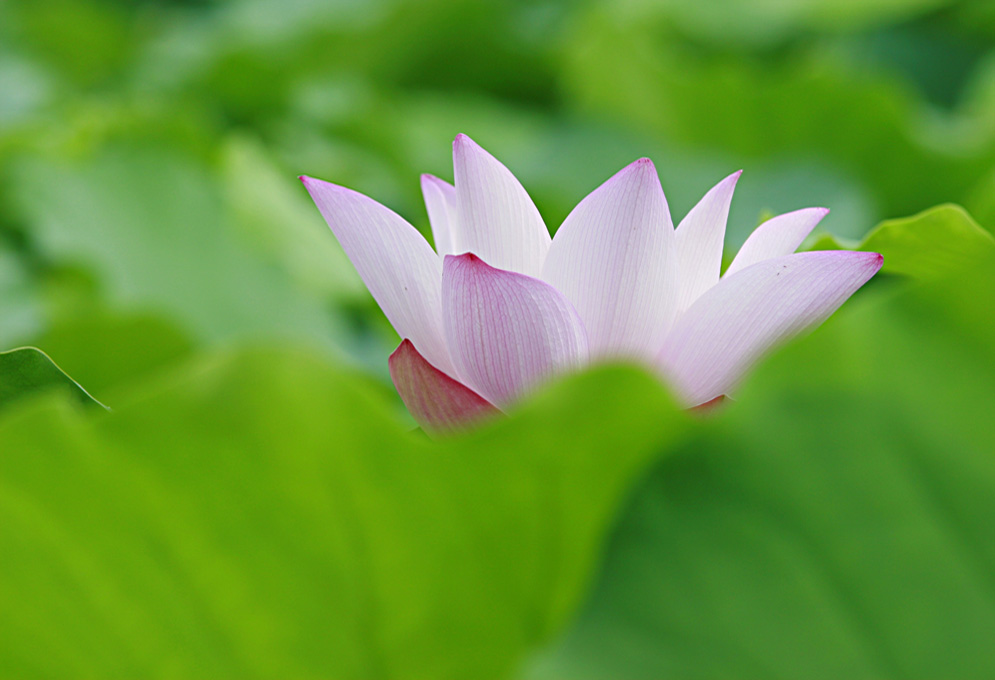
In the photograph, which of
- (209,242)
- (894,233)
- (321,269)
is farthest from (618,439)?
(209,242)

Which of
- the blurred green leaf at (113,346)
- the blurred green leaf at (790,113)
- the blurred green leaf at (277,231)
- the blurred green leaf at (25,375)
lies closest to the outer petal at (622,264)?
the blurred green leaf at (25,375)

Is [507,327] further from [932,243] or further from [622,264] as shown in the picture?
[932,243]

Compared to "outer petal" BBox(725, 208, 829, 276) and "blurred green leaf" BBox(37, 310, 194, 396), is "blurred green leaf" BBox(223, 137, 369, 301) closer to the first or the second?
"blurred green leaf" BBox(37, 310, 194, 396)

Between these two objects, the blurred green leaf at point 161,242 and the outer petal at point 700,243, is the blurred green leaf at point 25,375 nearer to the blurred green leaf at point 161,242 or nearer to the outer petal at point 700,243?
the outer petal at point 700,243

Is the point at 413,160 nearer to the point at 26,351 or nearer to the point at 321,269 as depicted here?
the point at 321,269

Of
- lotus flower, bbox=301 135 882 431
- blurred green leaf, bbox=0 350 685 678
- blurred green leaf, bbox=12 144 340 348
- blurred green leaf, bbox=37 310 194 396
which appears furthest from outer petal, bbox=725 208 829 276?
blurred green leaf, bbox=12 144 340 348

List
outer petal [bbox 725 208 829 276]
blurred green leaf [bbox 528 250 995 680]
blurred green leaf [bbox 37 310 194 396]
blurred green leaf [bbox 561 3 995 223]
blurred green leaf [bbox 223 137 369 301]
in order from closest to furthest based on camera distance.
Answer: blurred green leaf [bbox 528 250 995 680], outer petal [bbox 725 208 829 276], blurred green leaf [bbox 37 310 194 396], blurred green leaf [bbox 223 137 369 301], blurred green leaf [bbox 561 3 995 223]
